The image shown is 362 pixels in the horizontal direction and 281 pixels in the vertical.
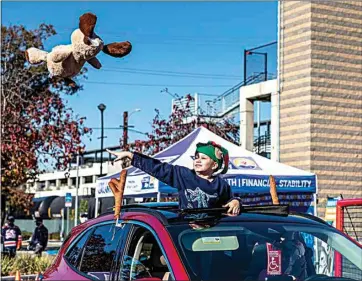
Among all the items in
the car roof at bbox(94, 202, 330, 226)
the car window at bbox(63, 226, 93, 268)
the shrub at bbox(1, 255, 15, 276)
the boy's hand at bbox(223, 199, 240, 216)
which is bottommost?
the shrub at bbox(1, 255, 15, 276)

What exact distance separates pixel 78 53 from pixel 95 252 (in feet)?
4.58

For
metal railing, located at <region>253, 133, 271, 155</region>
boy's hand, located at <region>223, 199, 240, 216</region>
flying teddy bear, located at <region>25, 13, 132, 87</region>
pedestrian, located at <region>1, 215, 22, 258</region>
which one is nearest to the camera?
boy's hand, located at <region>223, 199, 240, 216</region>

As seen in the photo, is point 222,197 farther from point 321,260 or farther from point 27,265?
point 27,265

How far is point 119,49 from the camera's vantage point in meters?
5.06

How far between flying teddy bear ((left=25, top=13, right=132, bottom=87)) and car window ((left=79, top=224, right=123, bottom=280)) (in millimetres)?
1172

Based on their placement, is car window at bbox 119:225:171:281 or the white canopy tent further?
the white canopy tent

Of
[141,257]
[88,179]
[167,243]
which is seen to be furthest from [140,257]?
[88,179]

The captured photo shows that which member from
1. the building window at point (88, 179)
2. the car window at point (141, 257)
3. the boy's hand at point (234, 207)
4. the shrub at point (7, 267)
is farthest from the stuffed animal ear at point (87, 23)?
the building window at point (88, 179)

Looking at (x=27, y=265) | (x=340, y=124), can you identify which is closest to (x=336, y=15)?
(x=340, y=124)

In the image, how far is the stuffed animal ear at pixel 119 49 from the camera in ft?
16.6

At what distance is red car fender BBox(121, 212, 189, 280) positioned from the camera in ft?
12.7

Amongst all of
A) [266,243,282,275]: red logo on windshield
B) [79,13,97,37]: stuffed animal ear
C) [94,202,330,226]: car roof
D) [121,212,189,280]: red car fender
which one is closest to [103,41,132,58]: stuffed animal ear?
[79,13,97,37]: stuffed animal ear

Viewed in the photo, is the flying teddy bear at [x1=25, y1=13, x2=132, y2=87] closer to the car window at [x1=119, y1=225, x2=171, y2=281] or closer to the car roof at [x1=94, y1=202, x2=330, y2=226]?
the car roof at [x1=94, y1=202, x2=330, y2=226]

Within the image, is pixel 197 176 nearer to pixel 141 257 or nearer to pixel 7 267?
pixel 141 257
